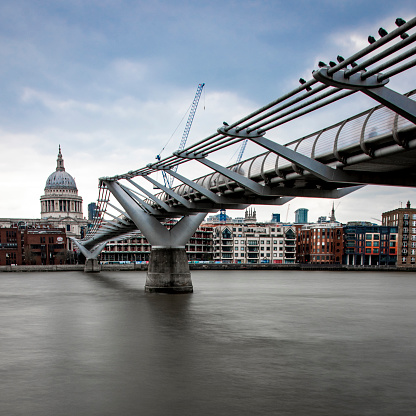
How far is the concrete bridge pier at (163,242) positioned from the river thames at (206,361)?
6.35m

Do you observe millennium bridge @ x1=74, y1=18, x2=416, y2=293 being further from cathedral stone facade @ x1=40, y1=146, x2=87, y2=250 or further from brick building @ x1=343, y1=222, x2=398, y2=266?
cathedral stone facade @ x1=40, y1=146, x2=87, y2=250

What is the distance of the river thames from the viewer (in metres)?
13.6

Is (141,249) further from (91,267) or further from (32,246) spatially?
(91,267)

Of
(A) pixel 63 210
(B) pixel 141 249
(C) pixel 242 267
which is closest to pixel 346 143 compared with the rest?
(C) pixel 242 267

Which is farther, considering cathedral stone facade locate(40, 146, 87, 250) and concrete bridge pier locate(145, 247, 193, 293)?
cathedral stone facade locate(40, 146, 87, 250)

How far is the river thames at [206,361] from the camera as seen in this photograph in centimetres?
1359

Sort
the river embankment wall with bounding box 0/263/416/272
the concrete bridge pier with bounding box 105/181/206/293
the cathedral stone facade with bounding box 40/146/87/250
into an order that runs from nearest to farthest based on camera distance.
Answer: the concrete bridge pier with bounding box 105/181/206/293 → the river embankment wall with bounding box 0/263/416/272 → the cathedral stone facade with bounding box 40/146/87/250

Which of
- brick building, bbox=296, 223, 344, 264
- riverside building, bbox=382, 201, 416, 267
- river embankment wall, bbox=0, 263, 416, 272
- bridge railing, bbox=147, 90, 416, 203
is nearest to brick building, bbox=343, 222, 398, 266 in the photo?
riverside building, bbox=382, 201, 416, 267

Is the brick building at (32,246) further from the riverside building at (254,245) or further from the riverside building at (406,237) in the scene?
the riverside building at (406,237)

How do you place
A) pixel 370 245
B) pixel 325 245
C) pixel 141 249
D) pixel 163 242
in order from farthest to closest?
1. pixel 370 245
2. pixel 141 249
3. pixel 325 245
4. pixel 163 242

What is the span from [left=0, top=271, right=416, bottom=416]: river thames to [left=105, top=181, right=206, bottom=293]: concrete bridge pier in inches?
250

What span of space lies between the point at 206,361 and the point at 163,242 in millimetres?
21696

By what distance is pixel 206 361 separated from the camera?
18.4 meters

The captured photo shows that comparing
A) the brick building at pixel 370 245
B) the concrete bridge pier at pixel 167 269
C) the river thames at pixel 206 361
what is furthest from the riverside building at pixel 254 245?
the river thames at pixel 206 361
